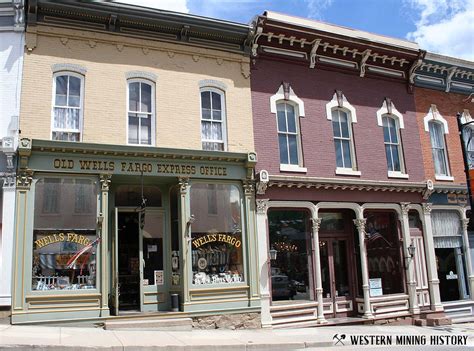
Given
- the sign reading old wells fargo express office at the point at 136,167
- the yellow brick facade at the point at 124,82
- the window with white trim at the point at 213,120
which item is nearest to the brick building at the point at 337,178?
the yellow brick facade at the point at 124,82

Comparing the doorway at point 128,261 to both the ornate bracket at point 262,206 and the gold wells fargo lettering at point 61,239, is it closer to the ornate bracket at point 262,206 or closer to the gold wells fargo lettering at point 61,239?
the gold wells fargo lettering at point 61,239

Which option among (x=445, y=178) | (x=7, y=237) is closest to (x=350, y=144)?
(x=445, y=178)

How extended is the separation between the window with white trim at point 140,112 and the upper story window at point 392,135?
796 cm

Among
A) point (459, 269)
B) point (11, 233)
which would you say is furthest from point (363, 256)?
point (11, 233)

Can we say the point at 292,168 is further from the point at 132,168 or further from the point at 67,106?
the point at 67,106

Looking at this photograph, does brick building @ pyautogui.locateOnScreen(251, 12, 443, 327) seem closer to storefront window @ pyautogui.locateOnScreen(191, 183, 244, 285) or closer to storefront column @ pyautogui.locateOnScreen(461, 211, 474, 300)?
storefront window @ pyautogui.locateOnScreen(191, 183, 244, 285)

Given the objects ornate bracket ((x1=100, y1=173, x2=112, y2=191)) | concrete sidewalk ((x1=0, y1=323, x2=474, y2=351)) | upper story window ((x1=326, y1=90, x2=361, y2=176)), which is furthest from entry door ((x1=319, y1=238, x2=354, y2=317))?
ornate bracket ((x1=100, y1=173, x2=112, y2=191))

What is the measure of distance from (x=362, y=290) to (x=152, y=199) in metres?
7.18

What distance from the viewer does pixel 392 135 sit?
17.5m

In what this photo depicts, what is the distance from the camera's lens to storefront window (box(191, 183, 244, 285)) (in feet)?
44.3

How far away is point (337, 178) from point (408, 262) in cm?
378

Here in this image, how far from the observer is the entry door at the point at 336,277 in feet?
50.5

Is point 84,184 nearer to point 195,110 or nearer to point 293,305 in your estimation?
point 195,110

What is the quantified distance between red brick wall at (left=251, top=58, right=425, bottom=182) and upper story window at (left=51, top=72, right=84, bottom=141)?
508 cm
